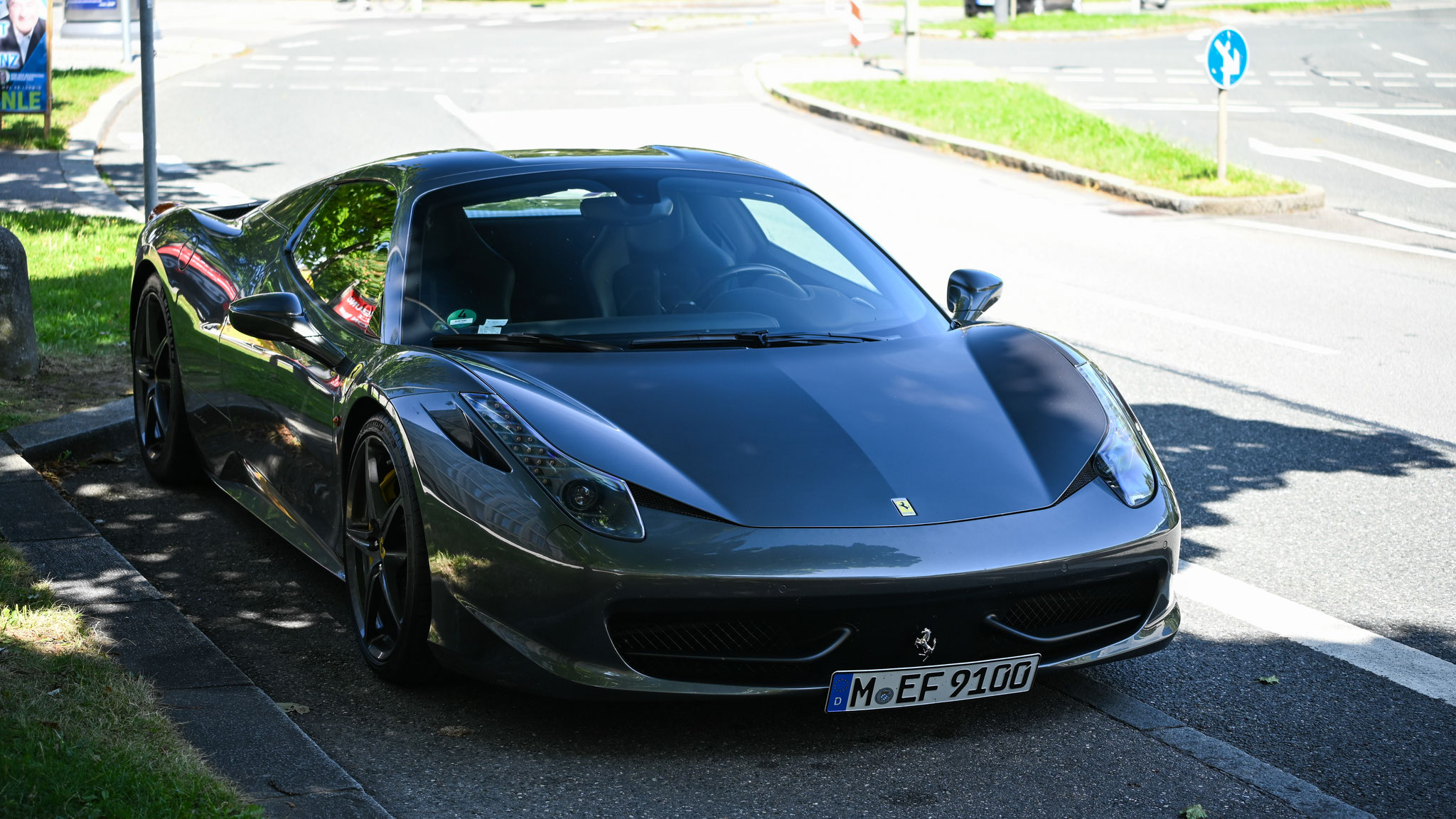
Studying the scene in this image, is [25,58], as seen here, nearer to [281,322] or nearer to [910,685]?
[281,322]

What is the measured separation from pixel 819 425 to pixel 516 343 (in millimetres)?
921

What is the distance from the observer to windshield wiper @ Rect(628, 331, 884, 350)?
14.0ft

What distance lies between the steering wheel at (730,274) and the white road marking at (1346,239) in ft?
29.2

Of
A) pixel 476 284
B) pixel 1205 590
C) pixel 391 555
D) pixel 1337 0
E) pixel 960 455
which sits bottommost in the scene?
pixel 1205 590

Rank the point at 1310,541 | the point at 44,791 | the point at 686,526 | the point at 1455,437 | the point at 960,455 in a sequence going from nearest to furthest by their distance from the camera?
the point at 44,791 < the point at 686,526 < the point at 960,455 < the point at 1310,541 < the point at 1455,437

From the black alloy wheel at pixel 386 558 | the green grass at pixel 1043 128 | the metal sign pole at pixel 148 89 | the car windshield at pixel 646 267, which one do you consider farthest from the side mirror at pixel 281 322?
the green grass at pixel 1043 128

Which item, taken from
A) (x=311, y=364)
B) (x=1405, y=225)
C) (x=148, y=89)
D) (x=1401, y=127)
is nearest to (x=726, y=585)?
(x=311, y=364)

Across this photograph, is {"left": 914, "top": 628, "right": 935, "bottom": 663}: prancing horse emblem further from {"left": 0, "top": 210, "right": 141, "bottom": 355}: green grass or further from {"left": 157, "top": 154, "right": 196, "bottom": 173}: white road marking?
{"left": 157, "top": 154, "right": 196, "bottom": 173}: white road marking

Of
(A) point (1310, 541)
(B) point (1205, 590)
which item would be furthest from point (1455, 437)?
(B) point (1205, 590)

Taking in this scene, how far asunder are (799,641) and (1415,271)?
935cm

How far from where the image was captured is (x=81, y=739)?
→ 10.7ft

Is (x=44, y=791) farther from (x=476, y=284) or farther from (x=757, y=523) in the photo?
(x=476, y=284)

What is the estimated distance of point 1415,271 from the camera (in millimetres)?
11305

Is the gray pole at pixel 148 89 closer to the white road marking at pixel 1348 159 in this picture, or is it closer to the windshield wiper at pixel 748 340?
the windshield wiper at pixel 748 340
